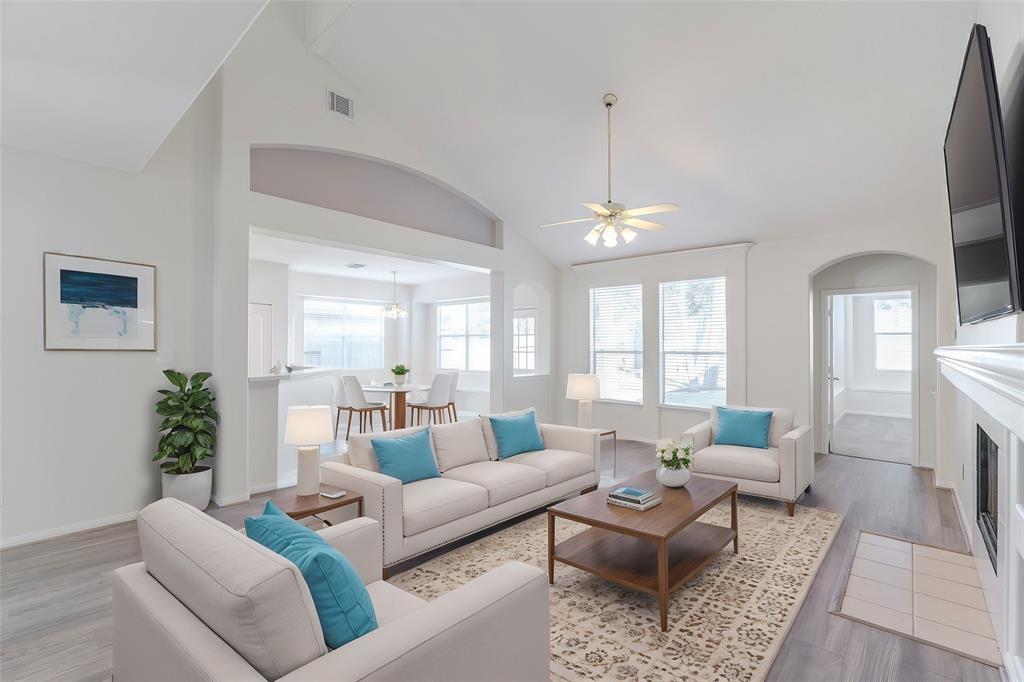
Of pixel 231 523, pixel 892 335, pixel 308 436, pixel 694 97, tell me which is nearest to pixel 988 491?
pixel 694 97

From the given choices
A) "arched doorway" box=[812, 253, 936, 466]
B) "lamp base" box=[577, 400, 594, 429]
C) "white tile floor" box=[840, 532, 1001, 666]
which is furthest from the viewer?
"arched doorway" box=[812, 253, 936, 466]

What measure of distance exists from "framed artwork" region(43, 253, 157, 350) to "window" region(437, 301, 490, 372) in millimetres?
6408

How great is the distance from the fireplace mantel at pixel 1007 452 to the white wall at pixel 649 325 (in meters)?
2.92

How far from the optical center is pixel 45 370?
3523 millimetres

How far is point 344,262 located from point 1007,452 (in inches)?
306

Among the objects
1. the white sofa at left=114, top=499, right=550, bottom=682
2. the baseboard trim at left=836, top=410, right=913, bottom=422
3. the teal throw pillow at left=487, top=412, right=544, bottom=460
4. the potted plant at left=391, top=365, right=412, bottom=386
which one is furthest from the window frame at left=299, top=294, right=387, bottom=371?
the baseboard trim at left=836, top=410, right=913, bottom=422

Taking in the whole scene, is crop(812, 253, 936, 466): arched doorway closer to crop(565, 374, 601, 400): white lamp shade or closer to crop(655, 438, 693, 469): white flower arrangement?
crop(565, 374, 601, 400): white lamp shade

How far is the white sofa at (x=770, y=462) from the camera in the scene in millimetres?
3959

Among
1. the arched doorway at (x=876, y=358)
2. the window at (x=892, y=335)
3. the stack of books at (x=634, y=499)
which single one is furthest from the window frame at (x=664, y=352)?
the window at (x=892, y=335)

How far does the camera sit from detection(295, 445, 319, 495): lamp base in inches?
115

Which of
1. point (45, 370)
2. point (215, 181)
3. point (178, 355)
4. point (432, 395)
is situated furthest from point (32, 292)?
point (432, 395)

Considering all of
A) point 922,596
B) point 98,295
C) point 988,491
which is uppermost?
point 98,295

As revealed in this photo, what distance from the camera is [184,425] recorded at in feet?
13.0

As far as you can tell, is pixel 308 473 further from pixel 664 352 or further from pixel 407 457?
pixel 664 352
